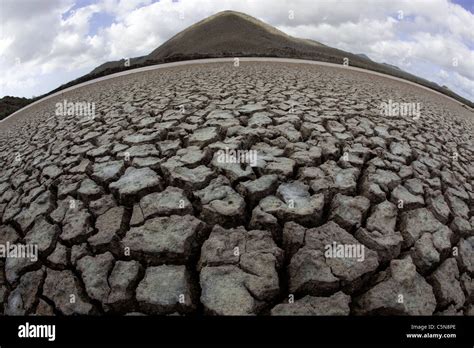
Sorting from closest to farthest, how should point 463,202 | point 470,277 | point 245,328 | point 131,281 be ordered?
point 245,328
point 131,281
point 470,277
point 463,202

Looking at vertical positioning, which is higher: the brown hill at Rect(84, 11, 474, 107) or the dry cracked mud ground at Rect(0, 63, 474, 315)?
the brown hill at Rect(84, 11, 474, 107)

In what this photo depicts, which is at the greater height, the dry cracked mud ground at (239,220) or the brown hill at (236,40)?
the brown hill at (236,40)

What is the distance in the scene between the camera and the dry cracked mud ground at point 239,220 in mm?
1672

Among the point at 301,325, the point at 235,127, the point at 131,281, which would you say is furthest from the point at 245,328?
the point at 235,127

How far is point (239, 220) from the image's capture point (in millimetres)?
2029

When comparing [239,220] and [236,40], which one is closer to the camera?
[239,220]

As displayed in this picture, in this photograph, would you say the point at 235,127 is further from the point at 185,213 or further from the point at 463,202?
the point at 463,202

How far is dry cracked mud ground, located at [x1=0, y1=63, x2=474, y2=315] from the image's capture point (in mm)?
1672

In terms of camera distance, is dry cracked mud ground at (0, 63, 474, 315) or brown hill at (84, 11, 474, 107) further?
brown hill at (84, 11, 474, 107)

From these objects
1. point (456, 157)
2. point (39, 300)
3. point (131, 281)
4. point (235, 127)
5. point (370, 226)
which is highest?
point (235, 127)

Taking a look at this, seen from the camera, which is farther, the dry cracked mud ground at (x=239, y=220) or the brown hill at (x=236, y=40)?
the brown hill at (x=236, y=40)

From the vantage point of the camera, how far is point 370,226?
6.75ft

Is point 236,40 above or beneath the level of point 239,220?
above

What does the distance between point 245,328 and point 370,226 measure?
1040mm
